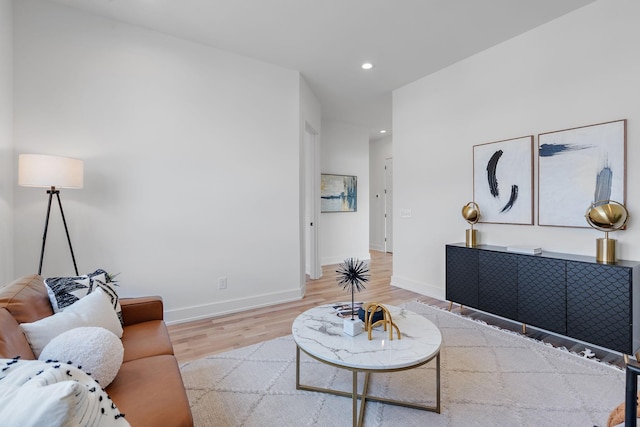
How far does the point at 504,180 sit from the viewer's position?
312cm

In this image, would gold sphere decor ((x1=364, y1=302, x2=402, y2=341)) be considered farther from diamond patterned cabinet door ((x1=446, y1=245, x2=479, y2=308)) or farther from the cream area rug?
diamond patterned cabinet door ((x1=446, y1=245, x2=479, y2=308))

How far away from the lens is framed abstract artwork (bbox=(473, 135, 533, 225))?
2.94 meters

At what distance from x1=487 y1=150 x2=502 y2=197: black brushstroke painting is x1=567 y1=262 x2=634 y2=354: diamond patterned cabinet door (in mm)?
1062

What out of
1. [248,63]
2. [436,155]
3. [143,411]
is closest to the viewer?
[143,411]

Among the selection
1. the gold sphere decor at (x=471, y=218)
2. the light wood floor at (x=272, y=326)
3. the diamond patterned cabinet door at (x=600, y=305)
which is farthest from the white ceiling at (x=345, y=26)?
the light wood floor at (x=272, y=326)

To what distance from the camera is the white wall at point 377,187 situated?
7.40 m

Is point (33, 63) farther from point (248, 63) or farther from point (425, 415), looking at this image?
point (425, 415)

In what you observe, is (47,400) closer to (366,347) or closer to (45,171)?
(366,347)

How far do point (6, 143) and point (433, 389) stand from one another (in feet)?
11.9

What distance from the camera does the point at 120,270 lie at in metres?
2.81

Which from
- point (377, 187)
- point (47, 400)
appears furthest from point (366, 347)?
point (377, 187)

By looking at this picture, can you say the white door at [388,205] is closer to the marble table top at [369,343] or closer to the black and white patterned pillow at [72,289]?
the marble table top at [369,343]

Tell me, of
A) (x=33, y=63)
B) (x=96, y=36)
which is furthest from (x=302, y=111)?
(x=33, y=63)

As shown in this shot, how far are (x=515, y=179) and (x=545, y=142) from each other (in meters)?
0.42
